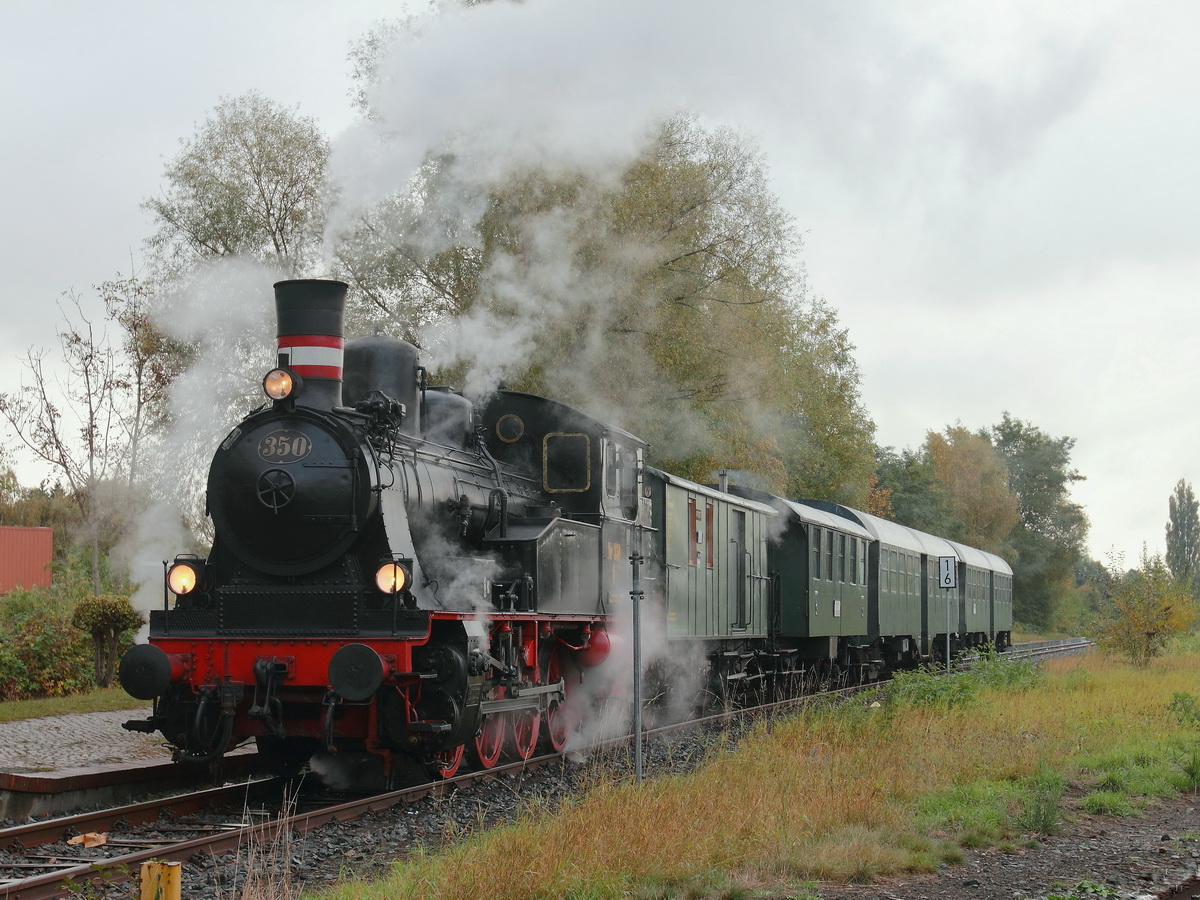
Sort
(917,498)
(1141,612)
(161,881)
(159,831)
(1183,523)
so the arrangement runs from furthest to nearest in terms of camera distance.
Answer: (1183,523)
(917,498)
(1141,612)
(159,831)
(161,881)

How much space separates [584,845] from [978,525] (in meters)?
63.4

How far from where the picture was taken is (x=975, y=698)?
14008 millimetres

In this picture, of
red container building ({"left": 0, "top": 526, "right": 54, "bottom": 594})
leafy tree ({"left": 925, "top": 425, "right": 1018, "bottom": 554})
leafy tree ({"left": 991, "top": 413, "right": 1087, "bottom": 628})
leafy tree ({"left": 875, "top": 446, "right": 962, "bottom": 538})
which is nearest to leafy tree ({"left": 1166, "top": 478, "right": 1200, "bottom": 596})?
leafy tree ({"left": 991, "top": 413, "right": 1087, "bottom": 628})

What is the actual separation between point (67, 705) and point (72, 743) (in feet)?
10.6

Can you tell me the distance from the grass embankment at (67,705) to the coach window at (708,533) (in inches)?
281

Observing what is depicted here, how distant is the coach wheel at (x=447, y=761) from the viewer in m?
8.99

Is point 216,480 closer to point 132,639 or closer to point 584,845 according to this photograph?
point 584,845

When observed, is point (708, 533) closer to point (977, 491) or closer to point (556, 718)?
point (556, 718)

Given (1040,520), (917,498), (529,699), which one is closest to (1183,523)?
(1040,520)

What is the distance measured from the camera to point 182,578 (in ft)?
29.5

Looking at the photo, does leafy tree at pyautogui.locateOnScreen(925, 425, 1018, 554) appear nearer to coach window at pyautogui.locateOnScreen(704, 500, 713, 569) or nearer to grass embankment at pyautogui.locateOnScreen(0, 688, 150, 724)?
coach window at pyautogui.locateOnScreen(704, 500, 713, 569)

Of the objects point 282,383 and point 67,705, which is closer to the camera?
point 282,383

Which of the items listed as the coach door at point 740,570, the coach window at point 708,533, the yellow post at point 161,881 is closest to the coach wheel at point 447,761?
the yellow post at point 161,881

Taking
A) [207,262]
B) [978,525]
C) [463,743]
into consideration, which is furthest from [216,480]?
[978,525]
